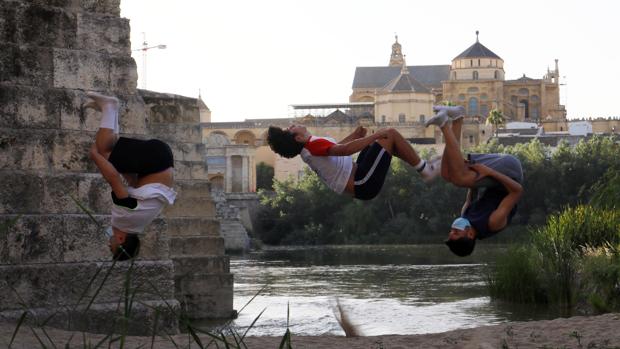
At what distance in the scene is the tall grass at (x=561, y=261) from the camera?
18.4 metres

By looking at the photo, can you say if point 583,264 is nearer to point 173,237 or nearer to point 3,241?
point 173,237

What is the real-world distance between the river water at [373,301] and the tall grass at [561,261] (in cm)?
→ 50

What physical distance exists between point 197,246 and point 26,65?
20.0ft

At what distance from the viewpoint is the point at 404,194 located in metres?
69.2

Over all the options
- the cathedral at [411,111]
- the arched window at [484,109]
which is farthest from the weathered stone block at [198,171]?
the arched window at [484,109]

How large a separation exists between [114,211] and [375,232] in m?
59.3

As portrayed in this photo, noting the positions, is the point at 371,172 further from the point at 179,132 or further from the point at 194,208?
the point at 179,132

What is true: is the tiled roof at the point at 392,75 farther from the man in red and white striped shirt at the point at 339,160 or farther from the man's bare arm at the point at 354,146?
the man's bare arm at the point at 354,146

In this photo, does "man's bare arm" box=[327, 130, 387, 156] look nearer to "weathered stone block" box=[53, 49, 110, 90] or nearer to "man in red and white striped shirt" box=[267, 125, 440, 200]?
"man in red and white striped shirt" box=[267, 125, 440, 200]

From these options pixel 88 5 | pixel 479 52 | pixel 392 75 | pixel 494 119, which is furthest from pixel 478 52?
pixel 88 5

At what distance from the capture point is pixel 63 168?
11.7 meters

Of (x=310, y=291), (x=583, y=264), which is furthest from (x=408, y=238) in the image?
(x=583, y=264)

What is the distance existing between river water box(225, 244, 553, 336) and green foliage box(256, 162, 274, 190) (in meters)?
74.9

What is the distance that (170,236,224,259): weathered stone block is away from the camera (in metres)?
17.2
